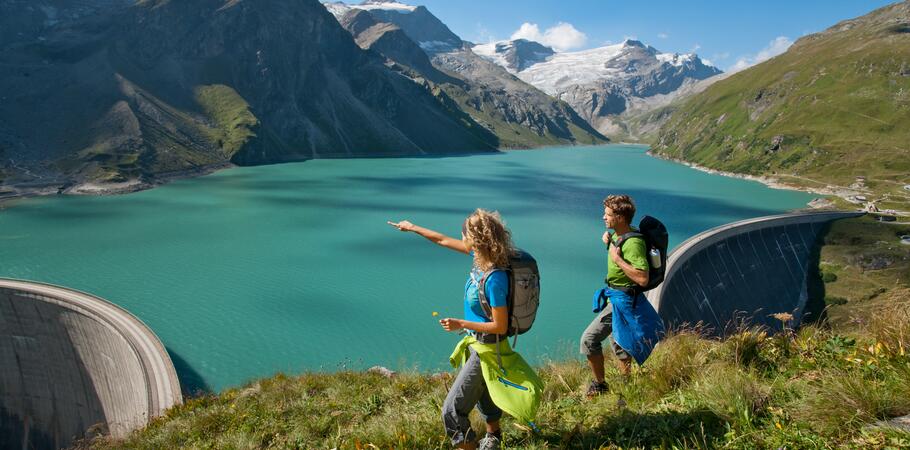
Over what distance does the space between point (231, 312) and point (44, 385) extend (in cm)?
1038

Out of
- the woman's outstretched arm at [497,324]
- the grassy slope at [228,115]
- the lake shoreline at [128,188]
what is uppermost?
the grassy slope at [228,115]

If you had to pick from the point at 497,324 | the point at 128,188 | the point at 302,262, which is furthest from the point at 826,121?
the point at 128,188

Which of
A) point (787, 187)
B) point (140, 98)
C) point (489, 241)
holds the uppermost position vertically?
point (140, 98)

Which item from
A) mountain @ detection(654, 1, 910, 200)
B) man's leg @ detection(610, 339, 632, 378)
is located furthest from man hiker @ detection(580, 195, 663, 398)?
mountain @ detection(654, 1, 910, 200)

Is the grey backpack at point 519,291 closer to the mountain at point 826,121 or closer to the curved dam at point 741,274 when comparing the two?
the curved dam at point 741,274

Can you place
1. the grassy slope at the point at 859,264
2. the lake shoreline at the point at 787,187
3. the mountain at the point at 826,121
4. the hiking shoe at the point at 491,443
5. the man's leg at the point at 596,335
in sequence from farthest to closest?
the mountain at the point at 826,121 < the lake shoreline at the point at 787,187 < the grassy slope at the point at 859,264 < the man's leg at the point at 596,335 < the hiking shoe at the point at 491,443

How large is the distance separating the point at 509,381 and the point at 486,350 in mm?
409

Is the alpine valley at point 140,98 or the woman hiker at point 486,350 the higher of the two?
the alpine valley at point 140,98

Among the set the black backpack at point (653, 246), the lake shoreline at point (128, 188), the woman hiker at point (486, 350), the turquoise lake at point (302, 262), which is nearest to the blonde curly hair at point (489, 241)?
the woman hiker at point (486, 350)

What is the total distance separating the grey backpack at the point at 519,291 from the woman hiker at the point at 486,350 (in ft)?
0.22

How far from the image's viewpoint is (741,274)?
1612 inches

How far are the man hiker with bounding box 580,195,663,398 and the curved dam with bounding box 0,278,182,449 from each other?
2069 cm

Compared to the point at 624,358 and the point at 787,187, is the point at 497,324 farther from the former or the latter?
the point at 787,187

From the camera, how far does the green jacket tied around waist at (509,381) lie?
5.01 meters
